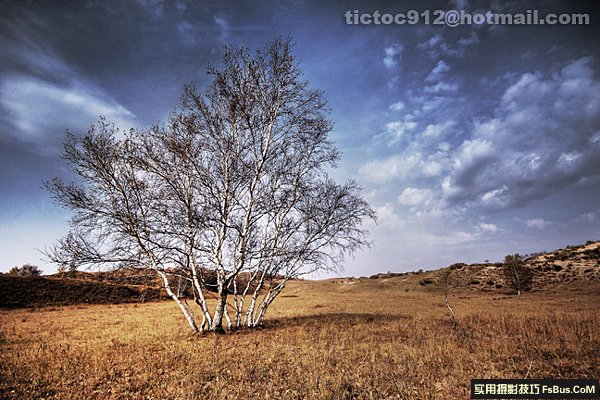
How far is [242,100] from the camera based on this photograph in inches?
472

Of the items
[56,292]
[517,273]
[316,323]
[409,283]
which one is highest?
[517,273]

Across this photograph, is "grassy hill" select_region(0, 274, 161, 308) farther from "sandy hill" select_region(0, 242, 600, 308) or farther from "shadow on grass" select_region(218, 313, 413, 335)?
"shadow on grass" select_region(218, 313, 413, 335)

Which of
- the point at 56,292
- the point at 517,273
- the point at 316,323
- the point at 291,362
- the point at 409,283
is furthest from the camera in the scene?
the point at 409,283

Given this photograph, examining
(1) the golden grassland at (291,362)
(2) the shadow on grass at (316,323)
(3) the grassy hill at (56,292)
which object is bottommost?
(3) the grassy hill at (56,292)

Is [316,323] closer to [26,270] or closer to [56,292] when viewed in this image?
[56,292]

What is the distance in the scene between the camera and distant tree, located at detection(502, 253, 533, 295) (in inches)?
1507

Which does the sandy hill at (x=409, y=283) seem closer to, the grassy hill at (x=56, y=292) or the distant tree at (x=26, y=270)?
the grassy hill at (x=56, y=292)

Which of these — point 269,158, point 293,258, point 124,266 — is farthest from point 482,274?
point 124,266

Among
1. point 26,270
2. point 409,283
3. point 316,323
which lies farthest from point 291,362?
point 26,270

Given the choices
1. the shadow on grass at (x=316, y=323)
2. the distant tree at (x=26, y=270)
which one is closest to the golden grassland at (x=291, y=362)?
the shadow on grass at (x=316, y=323)

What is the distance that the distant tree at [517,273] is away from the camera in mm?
38281

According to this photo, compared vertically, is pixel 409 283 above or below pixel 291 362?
below

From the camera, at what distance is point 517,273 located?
38719mm

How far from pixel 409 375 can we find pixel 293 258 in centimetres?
833
